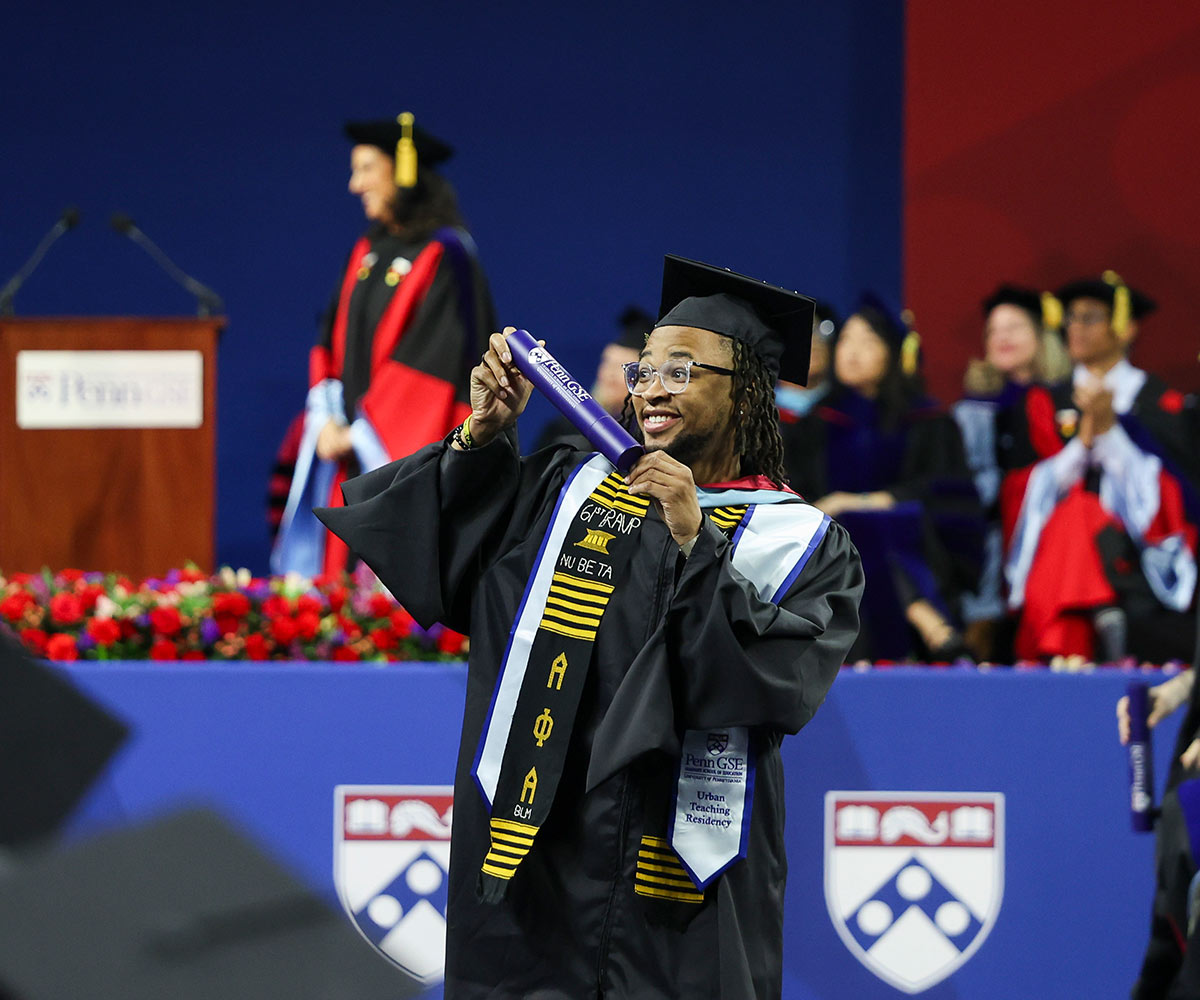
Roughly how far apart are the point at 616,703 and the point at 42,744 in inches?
55.3

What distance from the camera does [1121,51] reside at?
8.30 meters

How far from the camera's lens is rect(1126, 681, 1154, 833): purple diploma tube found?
3.32 m

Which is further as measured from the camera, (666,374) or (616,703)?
(666,374)

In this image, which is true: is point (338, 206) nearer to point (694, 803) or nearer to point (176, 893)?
point (694, 803)

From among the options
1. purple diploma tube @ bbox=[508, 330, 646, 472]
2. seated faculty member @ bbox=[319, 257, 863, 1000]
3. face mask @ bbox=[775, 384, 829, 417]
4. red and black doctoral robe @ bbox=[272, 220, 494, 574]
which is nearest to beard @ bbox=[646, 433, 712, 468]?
seated faculty member @ bbox=[319, 257, 863, 1000]

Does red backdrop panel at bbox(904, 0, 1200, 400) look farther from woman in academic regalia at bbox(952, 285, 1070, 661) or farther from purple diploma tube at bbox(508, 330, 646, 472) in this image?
purple diploma tube at bbox(508, 330, 646, 472)

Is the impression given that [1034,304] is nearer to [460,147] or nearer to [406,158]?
[406,158]

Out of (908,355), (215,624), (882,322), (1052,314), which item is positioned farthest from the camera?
(1052,314)

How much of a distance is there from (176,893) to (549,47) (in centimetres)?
809

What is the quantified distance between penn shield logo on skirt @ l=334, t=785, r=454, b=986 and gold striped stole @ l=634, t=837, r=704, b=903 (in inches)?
38.9

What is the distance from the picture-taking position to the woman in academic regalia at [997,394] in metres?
6.25

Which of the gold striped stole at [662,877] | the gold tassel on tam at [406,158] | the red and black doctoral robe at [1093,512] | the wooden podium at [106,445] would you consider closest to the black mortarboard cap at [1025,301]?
the red and black doctoral robe at [1093,512]

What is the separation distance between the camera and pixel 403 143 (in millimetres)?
6031

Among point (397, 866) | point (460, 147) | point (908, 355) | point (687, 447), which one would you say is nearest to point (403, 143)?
point (908, 355)
